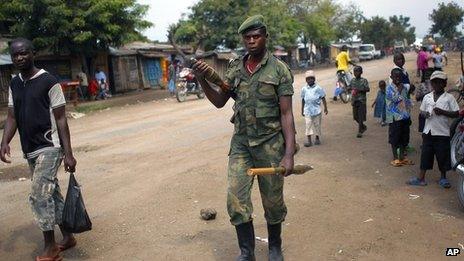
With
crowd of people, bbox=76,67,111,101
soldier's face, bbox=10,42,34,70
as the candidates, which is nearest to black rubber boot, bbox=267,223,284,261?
soldier's face, bbox=10,42,34,70

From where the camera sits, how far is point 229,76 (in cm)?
351

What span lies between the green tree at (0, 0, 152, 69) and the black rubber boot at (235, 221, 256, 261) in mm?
17515

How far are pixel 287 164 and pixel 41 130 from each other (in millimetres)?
2053

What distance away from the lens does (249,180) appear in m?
3.43

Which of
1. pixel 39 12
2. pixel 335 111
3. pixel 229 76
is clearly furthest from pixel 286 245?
pixel 39 12

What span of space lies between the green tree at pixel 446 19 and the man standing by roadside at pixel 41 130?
5163 cm

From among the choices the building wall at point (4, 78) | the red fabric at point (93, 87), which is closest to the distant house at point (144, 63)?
the red fabric at point (93, 87)

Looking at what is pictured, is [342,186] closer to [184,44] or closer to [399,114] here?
[399,114]

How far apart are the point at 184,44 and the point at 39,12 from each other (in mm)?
17314

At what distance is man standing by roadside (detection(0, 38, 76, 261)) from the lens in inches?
149

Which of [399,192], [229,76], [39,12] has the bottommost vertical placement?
[399,192]

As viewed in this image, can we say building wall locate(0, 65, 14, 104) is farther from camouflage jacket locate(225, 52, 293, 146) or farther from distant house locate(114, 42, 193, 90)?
camouflage jacket locate(225, 52, 293, 146)

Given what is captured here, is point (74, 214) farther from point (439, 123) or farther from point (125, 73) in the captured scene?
point (125, 73)

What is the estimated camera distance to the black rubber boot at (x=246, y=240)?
3.50 meters
